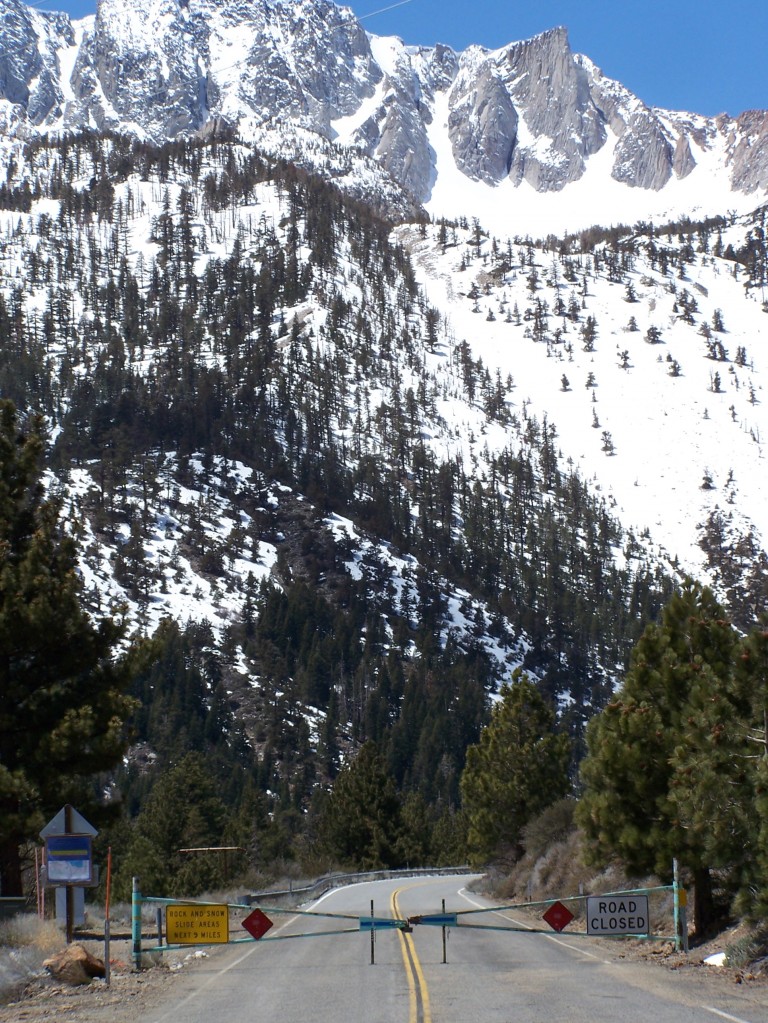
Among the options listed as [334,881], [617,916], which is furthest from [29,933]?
[334,881]

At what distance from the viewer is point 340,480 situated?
194 metres

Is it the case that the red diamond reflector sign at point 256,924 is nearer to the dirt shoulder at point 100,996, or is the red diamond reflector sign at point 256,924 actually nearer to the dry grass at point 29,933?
the dirt shoulder at point 100,996

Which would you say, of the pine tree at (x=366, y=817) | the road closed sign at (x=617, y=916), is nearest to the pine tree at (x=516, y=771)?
the pine tree at (x=366, y=817)

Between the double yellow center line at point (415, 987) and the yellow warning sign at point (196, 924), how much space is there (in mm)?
2977

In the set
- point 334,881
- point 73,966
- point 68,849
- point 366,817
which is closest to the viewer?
point 73,966

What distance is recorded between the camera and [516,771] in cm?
4441

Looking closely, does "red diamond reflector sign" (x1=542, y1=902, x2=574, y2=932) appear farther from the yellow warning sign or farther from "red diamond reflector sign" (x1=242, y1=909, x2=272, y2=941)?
the yellow warning sign

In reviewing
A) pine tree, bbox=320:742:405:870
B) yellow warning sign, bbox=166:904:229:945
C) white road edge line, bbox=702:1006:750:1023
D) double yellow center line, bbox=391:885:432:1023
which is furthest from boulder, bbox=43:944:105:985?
pine tree, bbox=320:742:405:870

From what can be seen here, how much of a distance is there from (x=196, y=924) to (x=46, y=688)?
20.0 feet

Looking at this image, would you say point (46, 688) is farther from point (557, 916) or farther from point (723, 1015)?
A: point (723, 1015)

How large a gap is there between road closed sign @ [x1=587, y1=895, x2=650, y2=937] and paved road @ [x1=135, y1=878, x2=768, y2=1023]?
558 mm

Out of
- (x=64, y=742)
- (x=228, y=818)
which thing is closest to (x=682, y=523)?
(x=228, y=818)

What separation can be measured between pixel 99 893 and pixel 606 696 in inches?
4255

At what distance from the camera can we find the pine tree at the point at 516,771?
44.4m
